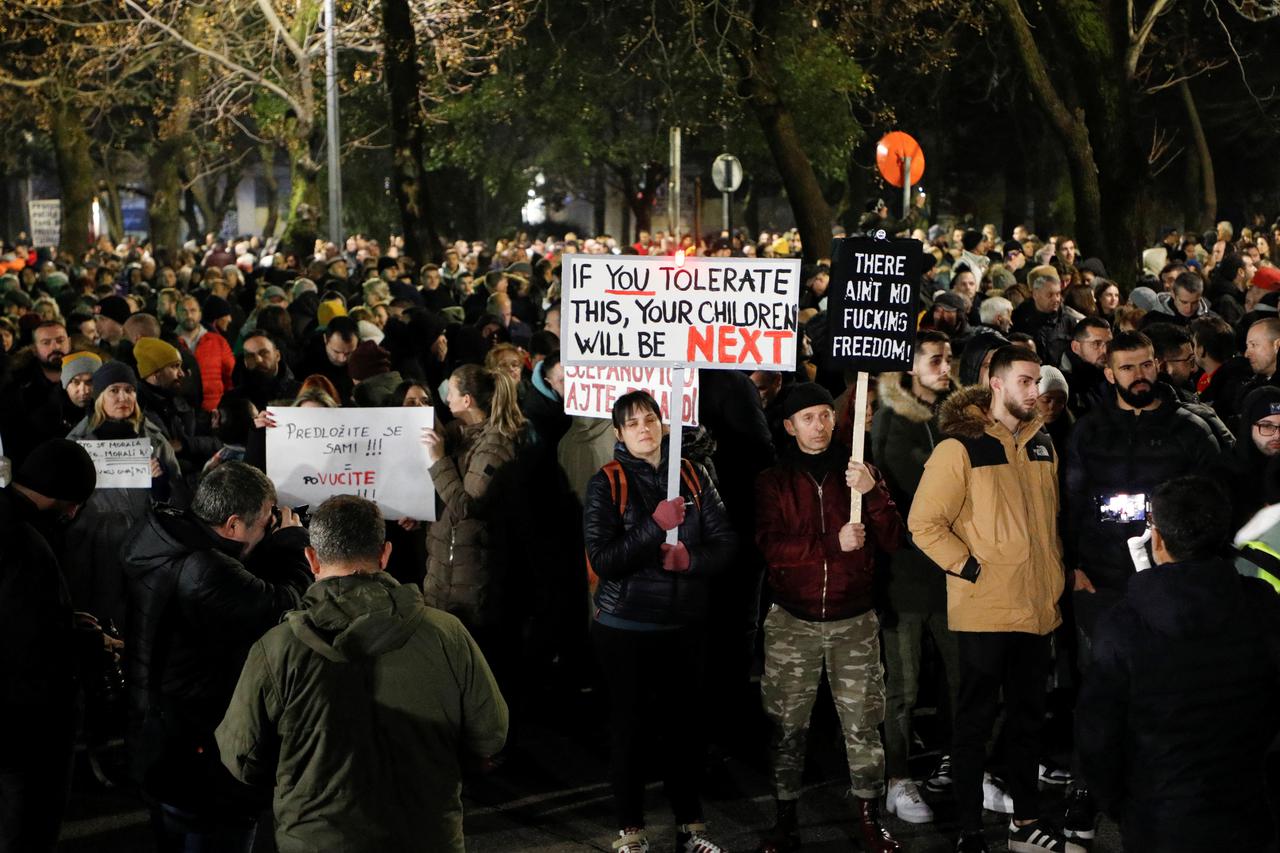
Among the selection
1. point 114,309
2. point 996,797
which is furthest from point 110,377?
point 114,309

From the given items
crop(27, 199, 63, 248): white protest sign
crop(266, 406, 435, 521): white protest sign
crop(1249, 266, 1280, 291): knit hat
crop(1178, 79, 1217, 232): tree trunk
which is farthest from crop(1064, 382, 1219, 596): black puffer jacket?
crop(1178, 79, 1217, 232): tree trunk

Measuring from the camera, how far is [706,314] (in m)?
7.02

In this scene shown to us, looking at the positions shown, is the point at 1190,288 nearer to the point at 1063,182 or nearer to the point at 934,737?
the point at 934,737

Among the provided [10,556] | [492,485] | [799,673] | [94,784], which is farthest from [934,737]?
[10,556]

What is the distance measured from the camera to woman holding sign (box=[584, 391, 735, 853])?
6484 mm

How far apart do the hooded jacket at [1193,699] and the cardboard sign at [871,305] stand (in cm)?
246

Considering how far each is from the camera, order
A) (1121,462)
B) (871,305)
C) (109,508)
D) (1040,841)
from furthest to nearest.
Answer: (109,508) → (871,305) → (1121,462) → (1040,841)

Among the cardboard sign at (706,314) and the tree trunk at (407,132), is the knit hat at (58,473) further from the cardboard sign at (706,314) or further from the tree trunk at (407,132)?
the tree trunk at (407,132)

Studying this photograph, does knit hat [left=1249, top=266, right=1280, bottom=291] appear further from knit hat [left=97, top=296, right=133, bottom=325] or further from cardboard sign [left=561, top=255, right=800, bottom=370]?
knit hat [left=97, top=296, right=133, bottom=325]

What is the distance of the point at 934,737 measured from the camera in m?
8.22

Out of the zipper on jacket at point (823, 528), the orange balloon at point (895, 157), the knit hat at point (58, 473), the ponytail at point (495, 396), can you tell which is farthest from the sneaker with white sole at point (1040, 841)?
the orange balloon at point (895, 157)

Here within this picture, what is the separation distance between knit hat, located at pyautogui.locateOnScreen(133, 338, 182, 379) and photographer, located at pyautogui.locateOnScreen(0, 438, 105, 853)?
166 inches

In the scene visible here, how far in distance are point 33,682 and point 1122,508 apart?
4224mm

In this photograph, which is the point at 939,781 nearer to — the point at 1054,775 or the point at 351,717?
the point at 1054,775
